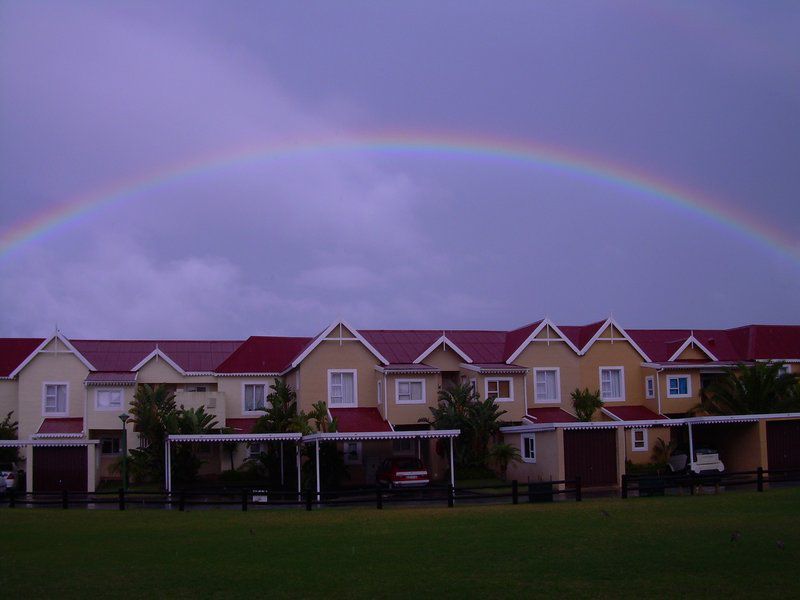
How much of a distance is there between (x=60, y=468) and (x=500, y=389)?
23.1m

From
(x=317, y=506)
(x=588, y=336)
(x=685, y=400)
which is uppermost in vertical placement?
(x=588, y=336)

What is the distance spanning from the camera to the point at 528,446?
43.1m

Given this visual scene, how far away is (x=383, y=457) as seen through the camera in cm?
4791

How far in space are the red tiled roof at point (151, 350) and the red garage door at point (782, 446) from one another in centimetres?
3186

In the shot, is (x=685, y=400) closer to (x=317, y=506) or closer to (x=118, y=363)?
(x=317, y=506)

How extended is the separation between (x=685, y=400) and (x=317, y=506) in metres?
26.7

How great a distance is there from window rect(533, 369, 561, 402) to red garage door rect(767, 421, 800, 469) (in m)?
12.2

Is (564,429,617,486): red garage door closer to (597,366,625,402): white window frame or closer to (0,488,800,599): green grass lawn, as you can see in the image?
(0,488,800,599): green grass lawn

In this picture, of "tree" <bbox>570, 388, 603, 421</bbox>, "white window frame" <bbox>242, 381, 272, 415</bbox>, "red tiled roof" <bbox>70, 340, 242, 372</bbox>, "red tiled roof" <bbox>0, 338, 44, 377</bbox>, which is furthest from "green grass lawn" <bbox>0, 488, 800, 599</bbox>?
"red tiled roof" <bbox>0, 338, 44, 377</bbox>

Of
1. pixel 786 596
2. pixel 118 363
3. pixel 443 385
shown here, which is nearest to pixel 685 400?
pixel 443 385

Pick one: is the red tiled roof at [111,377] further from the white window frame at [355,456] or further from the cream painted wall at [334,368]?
the white window frame at [355,456]

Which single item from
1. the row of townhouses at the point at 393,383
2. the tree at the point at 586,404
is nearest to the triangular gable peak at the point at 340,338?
the row of townhouses at the point at 393,383

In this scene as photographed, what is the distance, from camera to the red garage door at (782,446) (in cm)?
4219

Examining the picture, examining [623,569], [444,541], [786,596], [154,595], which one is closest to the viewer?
[786,596]
